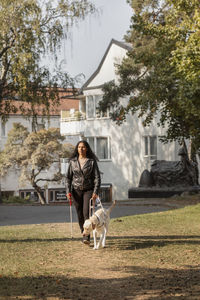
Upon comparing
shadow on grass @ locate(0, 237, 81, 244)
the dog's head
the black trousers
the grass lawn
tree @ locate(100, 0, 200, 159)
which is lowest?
shadow on grass @ locate(0, 237, 81, 244)

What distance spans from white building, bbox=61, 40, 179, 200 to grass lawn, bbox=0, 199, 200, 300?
37.8 m

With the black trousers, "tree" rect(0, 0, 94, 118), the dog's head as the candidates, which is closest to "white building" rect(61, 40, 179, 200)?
"tree" rect(0, 0, 94, 118)

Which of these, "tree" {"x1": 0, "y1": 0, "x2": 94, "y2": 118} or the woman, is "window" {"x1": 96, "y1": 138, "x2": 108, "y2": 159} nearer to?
"tree" {"x1": 0, "y1": 0, "x2": 94, "y2": 118}

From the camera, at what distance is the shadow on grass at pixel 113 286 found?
6738mm

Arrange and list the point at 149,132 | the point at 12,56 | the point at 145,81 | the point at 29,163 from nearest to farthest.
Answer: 1. the point at 12,56
2. the point at 145,81
3. the point at 29,163
4. the point at 149,132

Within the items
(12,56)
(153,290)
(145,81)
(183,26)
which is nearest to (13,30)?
(12,56)

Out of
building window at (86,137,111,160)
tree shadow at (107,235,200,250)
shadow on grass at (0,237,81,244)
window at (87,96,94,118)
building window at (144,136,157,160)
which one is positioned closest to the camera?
tree shadow at (107,235,200,250)

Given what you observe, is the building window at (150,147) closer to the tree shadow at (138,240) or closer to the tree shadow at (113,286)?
the tree shadow at (138,240)

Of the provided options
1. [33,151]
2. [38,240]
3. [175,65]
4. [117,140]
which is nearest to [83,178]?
[38,240]

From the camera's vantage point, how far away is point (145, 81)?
3388 cm

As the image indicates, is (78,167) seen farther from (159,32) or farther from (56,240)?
(159,32)

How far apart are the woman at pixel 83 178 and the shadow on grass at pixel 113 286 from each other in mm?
2918

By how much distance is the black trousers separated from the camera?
11195 mm

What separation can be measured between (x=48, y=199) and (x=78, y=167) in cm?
5197
